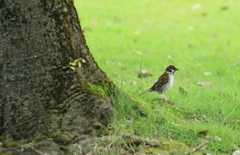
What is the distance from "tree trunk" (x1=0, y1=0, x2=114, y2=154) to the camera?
4.03m

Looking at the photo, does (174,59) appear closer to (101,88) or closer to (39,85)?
(101,88)

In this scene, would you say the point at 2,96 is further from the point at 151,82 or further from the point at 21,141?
the point at 151,82

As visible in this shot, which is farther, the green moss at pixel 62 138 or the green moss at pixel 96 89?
the green moss at pixel 96 89

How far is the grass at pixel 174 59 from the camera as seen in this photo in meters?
4.45

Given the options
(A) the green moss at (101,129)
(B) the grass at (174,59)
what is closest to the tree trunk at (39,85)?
(A) the green moss at (101,129)

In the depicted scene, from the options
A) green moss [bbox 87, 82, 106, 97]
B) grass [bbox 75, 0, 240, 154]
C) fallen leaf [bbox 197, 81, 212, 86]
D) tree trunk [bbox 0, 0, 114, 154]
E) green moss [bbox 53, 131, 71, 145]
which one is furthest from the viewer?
fallen leaf [bbox 197, 81, 212, 86]

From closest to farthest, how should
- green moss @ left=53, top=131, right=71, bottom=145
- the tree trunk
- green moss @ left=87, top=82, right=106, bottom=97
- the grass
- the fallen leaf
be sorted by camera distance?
1. green moss @ left=53, top=131, right=71, bottom=145
2. the tree trunk
3. green moss @ left=87, top=82, right=106, bottom=97
4. the grass
5. the fallen leaf

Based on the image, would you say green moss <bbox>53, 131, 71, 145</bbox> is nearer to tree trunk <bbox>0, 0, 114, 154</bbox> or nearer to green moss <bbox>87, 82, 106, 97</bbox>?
tree trunk <bbox>0, 0, 114, 154</bbox>

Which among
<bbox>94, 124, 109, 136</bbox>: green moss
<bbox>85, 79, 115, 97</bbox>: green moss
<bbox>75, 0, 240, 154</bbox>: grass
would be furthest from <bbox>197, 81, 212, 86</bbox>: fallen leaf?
<bbox>94, 124, 109, 136</bbox>: green moss

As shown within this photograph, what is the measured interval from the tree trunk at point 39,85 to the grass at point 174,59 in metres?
0.39

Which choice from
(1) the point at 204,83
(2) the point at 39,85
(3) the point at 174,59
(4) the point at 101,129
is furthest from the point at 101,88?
(3) the point at 174,59

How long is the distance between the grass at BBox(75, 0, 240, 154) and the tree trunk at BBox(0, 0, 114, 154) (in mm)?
391

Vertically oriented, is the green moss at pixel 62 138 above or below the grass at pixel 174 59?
below

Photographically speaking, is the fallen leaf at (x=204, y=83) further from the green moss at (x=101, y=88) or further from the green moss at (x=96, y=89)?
the green moss at (x=96, y=89)
